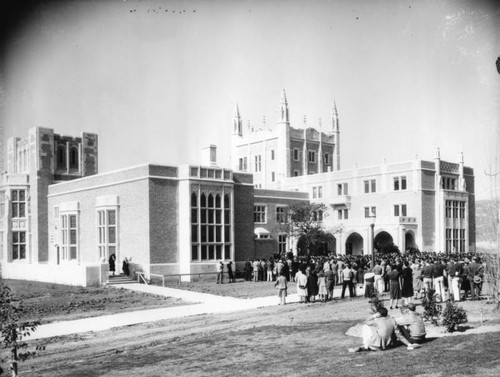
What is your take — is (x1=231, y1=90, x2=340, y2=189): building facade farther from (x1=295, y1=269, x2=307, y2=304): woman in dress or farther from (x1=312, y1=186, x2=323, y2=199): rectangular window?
(x1=295, y1=269, x2=307, y2=304): woman in dress

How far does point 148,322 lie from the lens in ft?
65.4

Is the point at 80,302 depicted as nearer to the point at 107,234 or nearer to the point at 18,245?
the point at 107,234

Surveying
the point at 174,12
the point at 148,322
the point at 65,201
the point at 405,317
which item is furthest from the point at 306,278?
the point at 65,201

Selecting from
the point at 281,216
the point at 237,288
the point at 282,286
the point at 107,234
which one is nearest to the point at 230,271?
the point at 237,288

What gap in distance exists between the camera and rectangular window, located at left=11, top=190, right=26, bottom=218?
4798cm

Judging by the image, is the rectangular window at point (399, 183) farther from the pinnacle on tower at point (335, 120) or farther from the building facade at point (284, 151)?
the pinnacle on tower at point (335, 120)

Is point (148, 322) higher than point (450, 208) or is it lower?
lower

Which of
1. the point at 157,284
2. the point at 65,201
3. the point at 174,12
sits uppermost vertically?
the point at 174,12

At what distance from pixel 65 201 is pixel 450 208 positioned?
3504cm

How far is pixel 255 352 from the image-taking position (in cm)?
1351

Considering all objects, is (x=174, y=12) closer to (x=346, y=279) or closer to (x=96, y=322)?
(x=96, y=322)

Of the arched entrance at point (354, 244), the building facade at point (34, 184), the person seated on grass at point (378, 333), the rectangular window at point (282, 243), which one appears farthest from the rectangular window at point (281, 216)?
the person seated on grass at point (378, 333)

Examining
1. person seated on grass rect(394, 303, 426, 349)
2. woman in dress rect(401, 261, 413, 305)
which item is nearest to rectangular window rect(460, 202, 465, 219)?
woman in dress rect(401, 261, 413, 305)

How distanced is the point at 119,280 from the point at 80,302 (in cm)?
752
